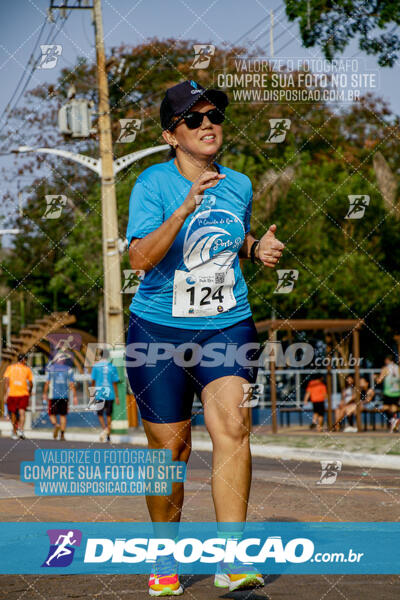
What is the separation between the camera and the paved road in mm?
→ 4422

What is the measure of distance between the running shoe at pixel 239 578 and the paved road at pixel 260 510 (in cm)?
3

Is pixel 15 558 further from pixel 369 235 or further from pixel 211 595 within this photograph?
pixel 369 235

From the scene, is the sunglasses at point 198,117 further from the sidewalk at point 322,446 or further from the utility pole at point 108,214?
the utility pole at point 108,214

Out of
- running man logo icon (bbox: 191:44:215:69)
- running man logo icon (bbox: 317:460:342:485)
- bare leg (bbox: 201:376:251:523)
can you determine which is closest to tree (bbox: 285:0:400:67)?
running man logo icon (bbox: 191:44:215:69)

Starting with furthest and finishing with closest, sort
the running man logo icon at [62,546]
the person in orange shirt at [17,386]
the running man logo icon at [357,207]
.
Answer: the person in orange shirt at [17,386] < the running man logo icon at [357,207] < the running man logo icon at [62,546]

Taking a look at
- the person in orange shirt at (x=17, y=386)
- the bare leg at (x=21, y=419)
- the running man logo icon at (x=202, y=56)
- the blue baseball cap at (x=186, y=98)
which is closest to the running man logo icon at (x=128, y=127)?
the running man logo icon at (x=202, y=56)

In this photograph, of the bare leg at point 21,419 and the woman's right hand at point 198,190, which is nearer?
→ the woman's right hand at point 198,190

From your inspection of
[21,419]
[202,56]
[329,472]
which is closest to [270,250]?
[329,472]

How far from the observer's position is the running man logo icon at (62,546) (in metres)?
5.21

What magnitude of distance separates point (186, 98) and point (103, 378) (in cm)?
1370

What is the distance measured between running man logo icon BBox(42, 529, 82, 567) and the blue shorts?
3.67 ft

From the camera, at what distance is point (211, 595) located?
4.34 metres

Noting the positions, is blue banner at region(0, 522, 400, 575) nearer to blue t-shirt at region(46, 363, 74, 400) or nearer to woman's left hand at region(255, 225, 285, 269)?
woman's left hand at region(255, 225, 285, 269)

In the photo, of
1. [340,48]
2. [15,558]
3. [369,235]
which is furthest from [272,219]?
[15,558]
